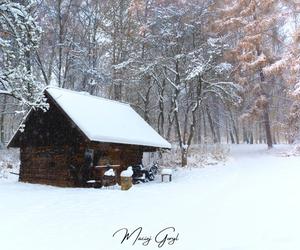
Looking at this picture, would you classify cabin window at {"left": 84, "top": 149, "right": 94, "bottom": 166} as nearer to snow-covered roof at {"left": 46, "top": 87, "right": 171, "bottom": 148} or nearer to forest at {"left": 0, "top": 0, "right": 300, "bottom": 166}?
snow-covered roof at {"left": 46, "top": 87, "right": 171, "bottom": 148}

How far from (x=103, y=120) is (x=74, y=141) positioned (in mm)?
2381

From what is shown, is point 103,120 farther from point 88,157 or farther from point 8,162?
point 8,162

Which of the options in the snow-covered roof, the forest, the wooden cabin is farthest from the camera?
the forest

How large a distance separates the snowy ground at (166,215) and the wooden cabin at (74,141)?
2.58m

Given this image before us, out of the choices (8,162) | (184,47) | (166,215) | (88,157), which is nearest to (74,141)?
(88,157)

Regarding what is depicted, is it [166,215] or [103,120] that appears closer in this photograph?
[166,215]

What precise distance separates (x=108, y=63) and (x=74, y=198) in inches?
936

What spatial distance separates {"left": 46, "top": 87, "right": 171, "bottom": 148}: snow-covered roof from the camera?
17.0 meters

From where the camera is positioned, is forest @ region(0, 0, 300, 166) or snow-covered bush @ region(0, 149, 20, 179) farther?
forest @ region(0, 0, 300, 166)

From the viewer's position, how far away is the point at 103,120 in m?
19.1

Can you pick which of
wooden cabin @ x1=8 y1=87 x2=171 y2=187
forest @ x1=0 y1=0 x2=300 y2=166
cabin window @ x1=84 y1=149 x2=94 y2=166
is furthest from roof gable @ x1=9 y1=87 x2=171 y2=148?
forest @ x1=0 y1=0 x2=300 y2=166

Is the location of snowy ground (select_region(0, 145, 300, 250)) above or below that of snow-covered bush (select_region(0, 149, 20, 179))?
below

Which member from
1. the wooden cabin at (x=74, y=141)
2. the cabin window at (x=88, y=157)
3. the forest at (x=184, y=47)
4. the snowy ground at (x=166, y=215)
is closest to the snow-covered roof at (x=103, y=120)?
the wooden cabin at (x=74, y=141)

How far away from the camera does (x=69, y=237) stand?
316 inches
